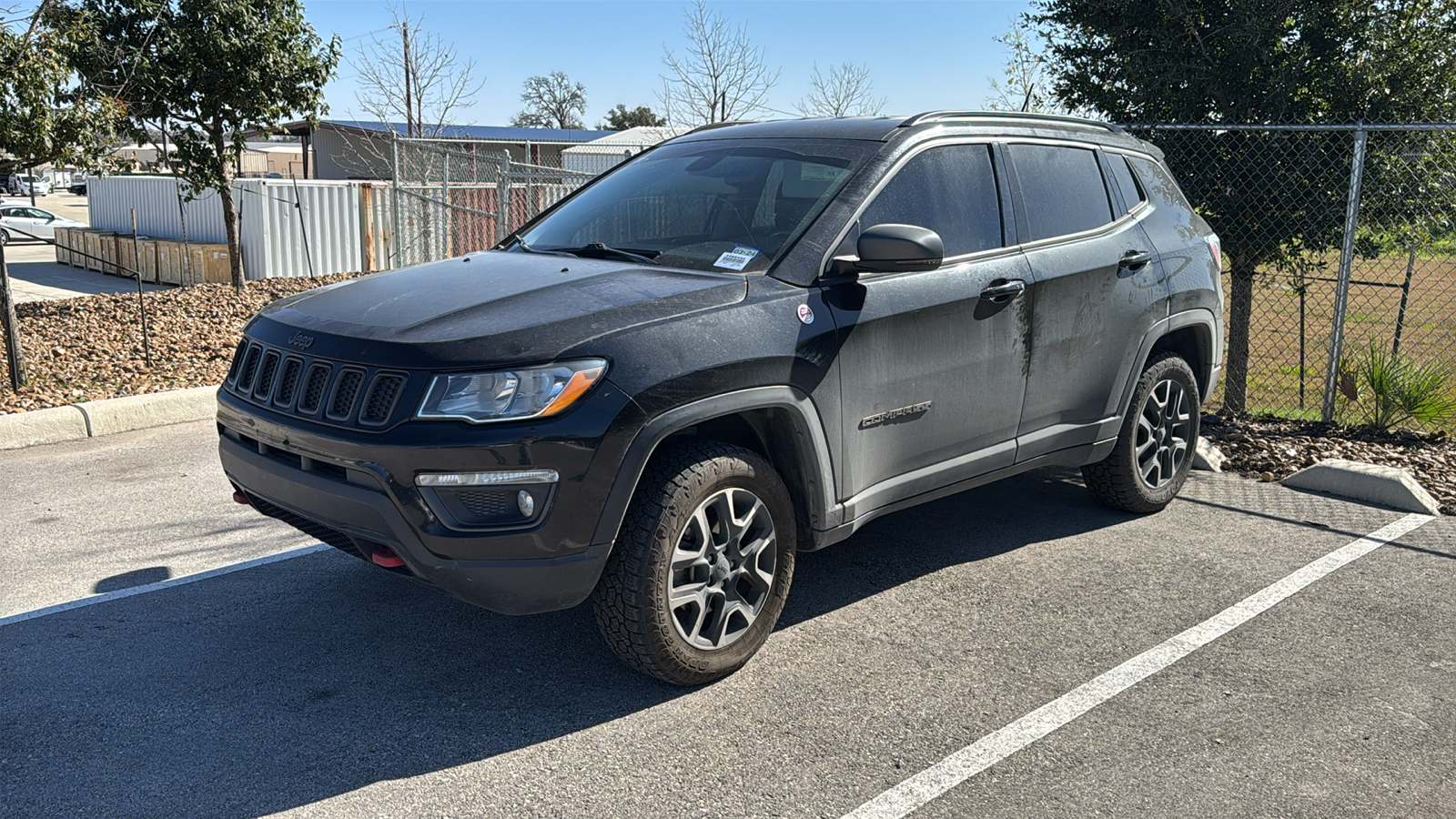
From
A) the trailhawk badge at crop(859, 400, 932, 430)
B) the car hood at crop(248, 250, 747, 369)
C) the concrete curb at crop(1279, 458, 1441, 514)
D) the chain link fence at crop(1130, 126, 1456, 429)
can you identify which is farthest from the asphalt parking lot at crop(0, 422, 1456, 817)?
the chain link fence at crop(1130, 126, 1456, 429)

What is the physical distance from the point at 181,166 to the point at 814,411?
11.6 metres

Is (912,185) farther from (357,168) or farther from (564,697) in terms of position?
(357,168)

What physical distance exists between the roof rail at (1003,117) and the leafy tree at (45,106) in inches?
265

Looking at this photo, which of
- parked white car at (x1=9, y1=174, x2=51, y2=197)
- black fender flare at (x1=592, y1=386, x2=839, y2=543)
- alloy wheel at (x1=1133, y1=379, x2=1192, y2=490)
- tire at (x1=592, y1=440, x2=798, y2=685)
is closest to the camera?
black fender flare at (x1=592, y1=386, x2=839, y2=543)

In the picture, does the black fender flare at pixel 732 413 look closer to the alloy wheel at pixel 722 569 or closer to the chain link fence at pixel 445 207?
the alloy wheel at pixel 722 569

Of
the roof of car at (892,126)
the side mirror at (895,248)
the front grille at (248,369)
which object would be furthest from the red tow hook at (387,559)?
the roof of car at (892,126)

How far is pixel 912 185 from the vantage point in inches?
174

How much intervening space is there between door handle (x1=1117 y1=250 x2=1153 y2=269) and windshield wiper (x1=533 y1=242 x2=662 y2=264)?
2.24 m

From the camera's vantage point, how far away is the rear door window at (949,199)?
14.2 ft

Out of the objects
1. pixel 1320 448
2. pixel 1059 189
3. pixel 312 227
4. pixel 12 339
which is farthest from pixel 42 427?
pixel 312 227

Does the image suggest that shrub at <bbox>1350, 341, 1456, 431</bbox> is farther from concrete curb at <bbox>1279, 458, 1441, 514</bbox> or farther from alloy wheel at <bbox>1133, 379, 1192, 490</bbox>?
alloy wheel at <bbox>1133, 379, 1192, 490</bbox>

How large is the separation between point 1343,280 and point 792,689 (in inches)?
216

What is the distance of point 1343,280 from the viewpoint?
7.38 meters

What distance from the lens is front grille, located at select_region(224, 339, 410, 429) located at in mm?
3396
